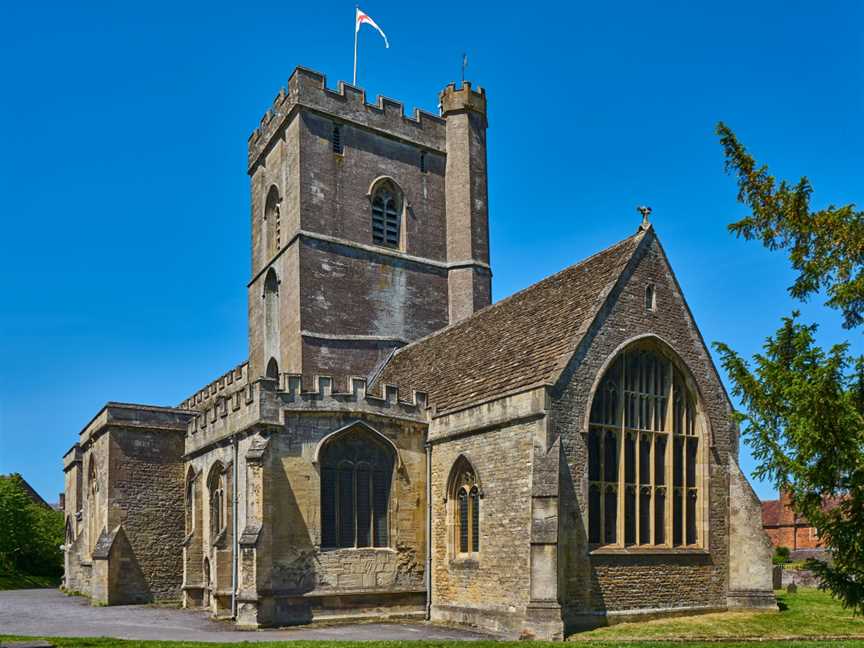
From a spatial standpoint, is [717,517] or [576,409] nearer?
[576,409]

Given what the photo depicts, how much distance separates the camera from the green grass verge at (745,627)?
65.5ft

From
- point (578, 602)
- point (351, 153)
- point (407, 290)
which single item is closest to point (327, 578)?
point (578, 602)

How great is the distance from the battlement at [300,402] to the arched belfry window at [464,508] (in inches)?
90.7

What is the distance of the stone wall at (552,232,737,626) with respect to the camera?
21.2 meters

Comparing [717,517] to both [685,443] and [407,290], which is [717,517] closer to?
[685,443]

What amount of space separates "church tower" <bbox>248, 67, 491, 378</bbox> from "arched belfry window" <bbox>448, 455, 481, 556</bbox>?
407 inches

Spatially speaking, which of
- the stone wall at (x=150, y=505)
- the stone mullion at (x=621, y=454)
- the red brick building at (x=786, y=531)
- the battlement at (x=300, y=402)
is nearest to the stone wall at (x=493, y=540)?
the battlement at (x=300, y=402)

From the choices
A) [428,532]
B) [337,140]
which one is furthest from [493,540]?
[337,140]

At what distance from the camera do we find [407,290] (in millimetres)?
36094

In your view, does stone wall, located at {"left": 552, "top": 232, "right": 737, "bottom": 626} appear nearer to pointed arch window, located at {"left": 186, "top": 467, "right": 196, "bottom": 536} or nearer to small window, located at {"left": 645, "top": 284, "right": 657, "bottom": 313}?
small window, located at {"left": 645, "top": 284, "right": 657, "bottom": 313}

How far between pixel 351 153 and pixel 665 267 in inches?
614

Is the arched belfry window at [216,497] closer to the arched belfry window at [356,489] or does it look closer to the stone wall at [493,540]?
the arched belfry window at [356,489]

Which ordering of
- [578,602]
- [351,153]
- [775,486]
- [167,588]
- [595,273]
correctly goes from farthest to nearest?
[351,153] < [167,588] < [595,273] < [578,602] < [775,486]

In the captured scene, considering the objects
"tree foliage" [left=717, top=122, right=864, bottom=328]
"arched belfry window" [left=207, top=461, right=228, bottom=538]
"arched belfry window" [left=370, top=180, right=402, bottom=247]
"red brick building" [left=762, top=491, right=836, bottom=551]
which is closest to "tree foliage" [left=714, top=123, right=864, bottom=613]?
"tree foliage" [left=717, top=122, right=864, bottom=328]
